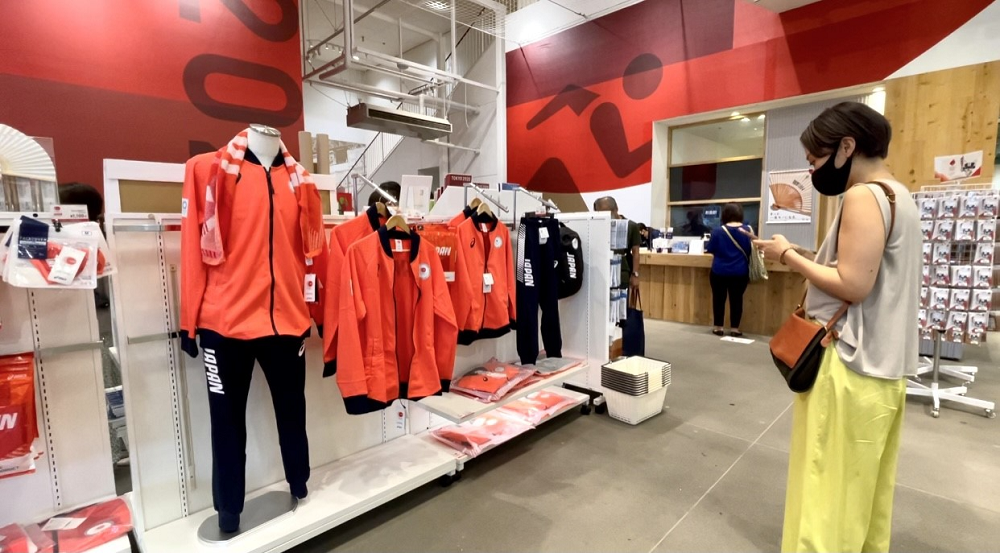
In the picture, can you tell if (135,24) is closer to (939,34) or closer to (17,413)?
(17,413)

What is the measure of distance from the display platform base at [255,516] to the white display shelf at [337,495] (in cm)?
2

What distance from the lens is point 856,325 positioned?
152 cm

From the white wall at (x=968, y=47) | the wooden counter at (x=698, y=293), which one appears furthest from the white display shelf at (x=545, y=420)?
the white wall at (x=968, y=47)

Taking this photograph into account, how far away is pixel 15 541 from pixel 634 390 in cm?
320

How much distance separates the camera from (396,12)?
9.45 metres

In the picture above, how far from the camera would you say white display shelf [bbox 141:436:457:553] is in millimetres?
1926

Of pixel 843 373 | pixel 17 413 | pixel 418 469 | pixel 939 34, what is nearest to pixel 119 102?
pixel 17 413

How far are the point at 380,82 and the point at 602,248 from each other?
412 inches

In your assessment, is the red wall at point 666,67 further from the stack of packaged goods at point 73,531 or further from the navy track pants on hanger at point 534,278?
the stack of packaged goods at point 73,531

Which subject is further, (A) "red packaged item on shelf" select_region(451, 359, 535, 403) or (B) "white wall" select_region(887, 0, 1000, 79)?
(B) "white wall" select_region(887, 0, 1000, 79)

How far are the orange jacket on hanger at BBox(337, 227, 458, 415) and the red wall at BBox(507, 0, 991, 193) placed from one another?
5963 mm

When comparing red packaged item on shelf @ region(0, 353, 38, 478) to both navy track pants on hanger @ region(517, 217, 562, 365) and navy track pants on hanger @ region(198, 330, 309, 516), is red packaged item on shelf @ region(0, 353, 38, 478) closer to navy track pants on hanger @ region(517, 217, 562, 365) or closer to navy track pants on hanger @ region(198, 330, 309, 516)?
navy track pants on hanger @ region(198, 330, 309, 516)

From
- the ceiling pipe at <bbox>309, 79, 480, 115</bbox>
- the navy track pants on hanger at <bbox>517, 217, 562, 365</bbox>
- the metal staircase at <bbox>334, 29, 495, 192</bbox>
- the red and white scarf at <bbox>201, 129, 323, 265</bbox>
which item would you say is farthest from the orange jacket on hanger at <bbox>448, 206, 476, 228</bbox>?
the metal staircase at <bbox>334, 29, 495, 192</bbox>

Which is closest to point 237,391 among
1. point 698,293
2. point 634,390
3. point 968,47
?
point 634,390
